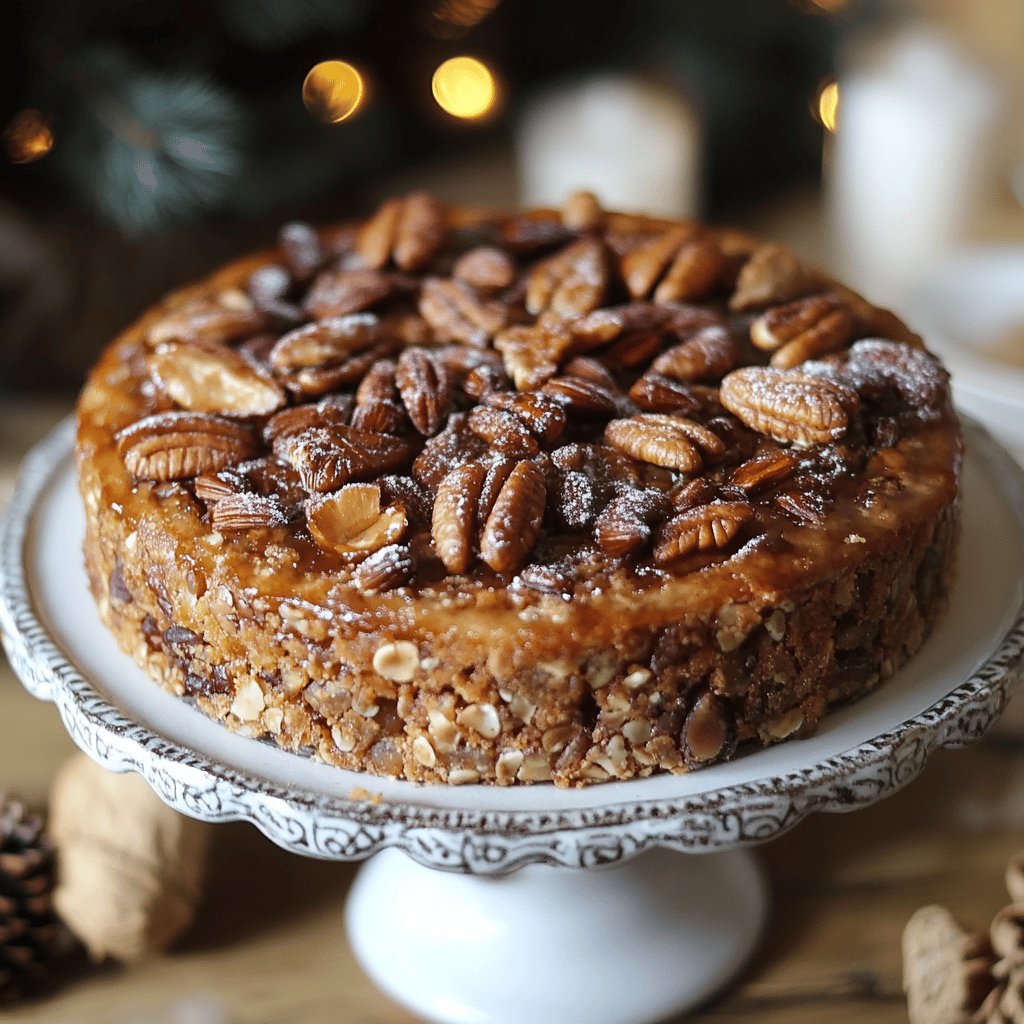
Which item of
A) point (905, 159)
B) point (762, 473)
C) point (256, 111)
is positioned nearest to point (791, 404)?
point (762, 473)

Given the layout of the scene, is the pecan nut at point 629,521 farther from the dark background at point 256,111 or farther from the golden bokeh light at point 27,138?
the golden bokeh light at point 27,138

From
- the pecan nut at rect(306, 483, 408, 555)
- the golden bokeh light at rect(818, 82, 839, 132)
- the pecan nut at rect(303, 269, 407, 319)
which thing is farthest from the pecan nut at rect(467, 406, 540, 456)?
the golden bokeh light at rect(818, 82, 839, 132)

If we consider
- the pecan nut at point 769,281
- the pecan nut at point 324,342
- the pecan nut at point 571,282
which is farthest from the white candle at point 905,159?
the pecan nut at point 324,342

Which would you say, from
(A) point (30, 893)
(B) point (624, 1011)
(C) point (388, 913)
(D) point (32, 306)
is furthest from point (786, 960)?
(D) point (32, 306)

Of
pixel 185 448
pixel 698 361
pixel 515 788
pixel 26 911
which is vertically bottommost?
pixel 26 911

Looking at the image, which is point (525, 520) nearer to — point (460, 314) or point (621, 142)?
point (460, 314)

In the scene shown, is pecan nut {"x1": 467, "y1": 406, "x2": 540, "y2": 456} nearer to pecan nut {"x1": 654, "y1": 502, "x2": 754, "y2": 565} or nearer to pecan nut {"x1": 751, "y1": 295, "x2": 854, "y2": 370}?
pecan nut {"x1": 654, "y1": 502, "x2": 754, "y2": 565}
